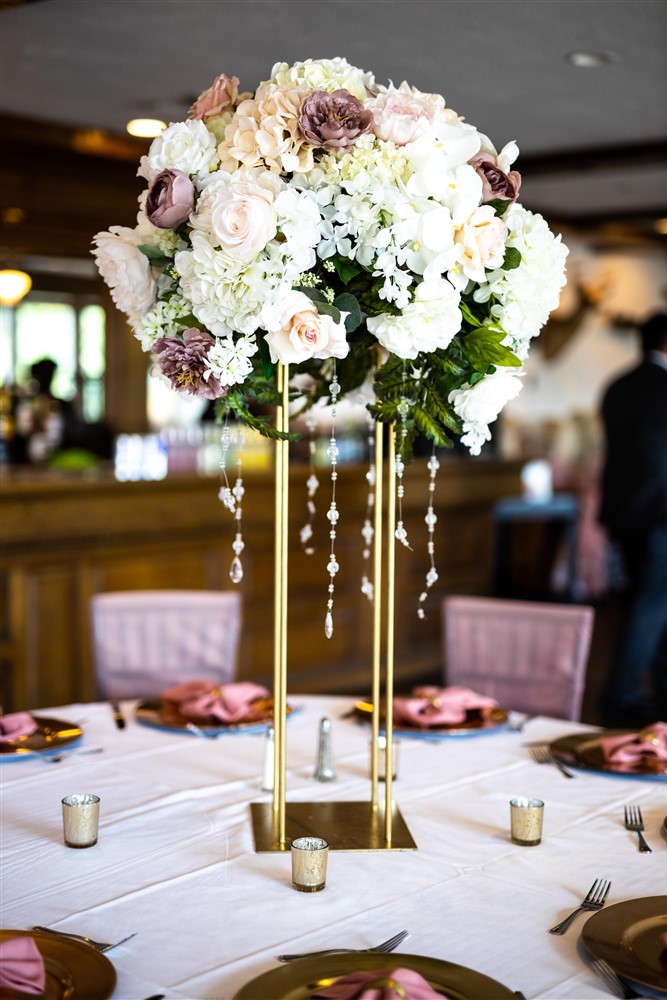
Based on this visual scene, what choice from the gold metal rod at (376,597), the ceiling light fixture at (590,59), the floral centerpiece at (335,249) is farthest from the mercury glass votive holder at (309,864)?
the ceiling light fixture at (590,59)

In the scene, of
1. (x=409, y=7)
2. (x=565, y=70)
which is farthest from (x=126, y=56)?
(x=565, y=70)

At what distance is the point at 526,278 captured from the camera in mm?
1772

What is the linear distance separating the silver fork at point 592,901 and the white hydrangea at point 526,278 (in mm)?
844

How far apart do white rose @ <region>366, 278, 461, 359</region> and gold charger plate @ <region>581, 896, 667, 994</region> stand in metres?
0.84

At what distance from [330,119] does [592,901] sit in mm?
1178

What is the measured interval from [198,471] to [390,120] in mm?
3645

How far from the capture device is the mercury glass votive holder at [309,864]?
1.65 metres

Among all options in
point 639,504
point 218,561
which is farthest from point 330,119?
point 639,504

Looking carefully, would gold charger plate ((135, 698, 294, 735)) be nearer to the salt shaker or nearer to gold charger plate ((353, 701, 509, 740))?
gold charger plate ((353, 701, 509, 740))

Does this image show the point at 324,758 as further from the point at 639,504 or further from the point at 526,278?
the point at 639,504

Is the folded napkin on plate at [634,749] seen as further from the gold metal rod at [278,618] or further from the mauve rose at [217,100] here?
the mauve rose at [217,100]

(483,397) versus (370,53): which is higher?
Answer: (370,53)

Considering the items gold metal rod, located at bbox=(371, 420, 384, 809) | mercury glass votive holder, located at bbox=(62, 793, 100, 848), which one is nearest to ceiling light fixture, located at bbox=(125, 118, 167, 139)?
gold metal rod, located at bbox=(371, 420, 384, 809)

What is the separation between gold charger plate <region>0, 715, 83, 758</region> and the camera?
2330 millimetres
